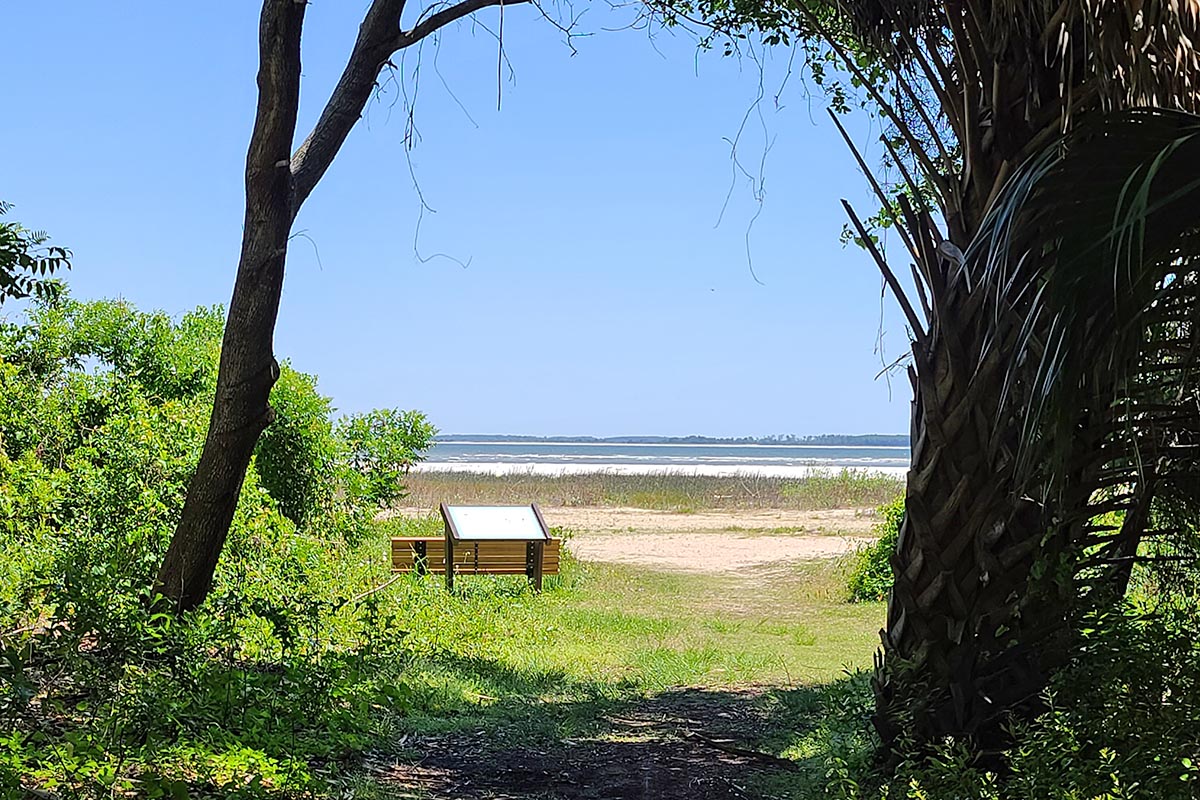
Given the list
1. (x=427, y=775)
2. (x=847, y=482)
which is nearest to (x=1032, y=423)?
(x=427, y=775)

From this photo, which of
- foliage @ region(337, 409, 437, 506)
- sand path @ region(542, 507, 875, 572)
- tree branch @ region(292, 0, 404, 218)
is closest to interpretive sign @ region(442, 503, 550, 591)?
foliage @ region(337, 409, 437, 506)

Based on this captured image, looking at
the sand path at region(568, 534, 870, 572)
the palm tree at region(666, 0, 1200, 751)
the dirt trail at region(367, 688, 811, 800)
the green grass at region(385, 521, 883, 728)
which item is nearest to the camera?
the palm tree at region(666, 0, 1200, 751)

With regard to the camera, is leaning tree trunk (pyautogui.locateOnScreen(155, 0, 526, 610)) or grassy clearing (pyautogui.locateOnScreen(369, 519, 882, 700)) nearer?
leaning tree trunk (pyautogui.locateOnScreen(155, 0, 526, 610))

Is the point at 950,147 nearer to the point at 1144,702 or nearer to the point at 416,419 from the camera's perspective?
the point at 1144,702

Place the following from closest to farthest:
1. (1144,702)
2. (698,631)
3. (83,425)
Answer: (1144,702), (83,425), (698,631)

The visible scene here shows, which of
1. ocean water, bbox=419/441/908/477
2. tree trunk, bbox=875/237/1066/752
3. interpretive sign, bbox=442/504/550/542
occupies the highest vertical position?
tree trunk, bbox=875/237/1066/752

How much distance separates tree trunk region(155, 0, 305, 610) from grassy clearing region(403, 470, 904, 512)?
1977 cm

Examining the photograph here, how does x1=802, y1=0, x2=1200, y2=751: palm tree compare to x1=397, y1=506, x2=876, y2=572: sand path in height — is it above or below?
above

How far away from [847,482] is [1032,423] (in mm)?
27433

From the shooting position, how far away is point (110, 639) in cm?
473

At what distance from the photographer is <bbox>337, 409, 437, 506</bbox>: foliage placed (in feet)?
34.1

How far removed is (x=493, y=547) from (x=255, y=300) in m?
6.10

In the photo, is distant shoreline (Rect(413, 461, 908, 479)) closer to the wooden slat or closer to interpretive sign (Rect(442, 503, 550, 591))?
the wooden slat

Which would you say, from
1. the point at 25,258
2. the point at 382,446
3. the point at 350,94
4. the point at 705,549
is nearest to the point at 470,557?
the point at 382,446
